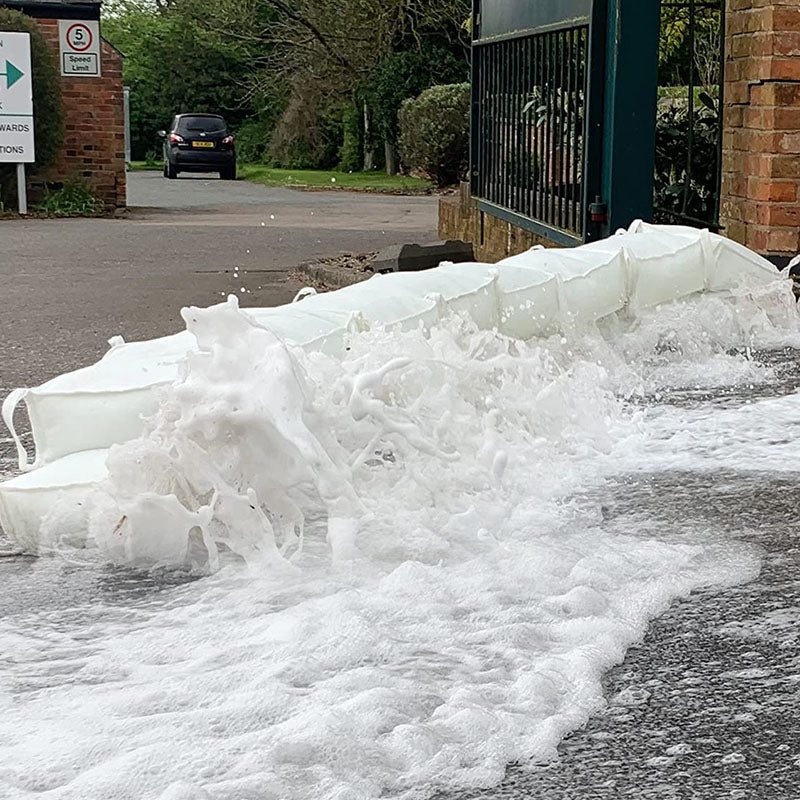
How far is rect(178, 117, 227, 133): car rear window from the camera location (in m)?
35.8

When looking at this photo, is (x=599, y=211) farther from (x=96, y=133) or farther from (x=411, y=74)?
(x=411, y=74)

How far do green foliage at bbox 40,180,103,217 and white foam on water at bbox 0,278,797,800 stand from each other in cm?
1534

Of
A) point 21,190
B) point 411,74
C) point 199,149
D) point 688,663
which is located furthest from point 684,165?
point 199,149

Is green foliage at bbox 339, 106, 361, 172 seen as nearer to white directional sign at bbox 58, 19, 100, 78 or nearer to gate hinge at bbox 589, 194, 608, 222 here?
white directional sign at bbox 58, 19, 100, 78

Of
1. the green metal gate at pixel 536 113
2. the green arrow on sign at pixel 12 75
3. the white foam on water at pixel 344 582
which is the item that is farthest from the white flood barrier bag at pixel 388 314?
the green arrow on sign at pixel 12 75

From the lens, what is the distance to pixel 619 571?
309 cm

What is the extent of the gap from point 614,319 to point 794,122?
1814 mm

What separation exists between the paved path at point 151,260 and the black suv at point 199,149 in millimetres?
11884

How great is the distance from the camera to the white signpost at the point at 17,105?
18.5 metres

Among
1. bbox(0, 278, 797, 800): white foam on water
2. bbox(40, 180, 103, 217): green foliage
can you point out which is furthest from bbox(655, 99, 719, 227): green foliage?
bbox(40, 180, 103, 217): green foliage

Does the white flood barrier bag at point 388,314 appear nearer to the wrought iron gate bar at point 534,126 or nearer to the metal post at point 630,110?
the metal post at point 630,110

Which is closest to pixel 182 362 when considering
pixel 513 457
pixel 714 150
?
pixel 513 457

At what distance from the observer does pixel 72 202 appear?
19312mm

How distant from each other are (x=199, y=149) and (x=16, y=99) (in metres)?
16.9
